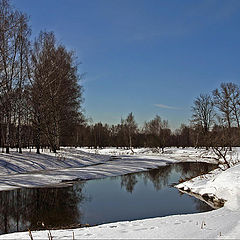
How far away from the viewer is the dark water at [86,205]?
325 inches

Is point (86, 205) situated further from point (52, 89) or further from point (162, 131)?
point (162, 131)

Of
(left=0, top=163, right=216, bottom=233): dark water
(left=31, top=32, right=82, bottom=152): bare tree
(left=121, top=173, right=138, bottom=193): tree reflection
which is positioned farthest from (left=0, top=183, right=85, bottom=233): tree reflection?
(left=31, top=32, right=82, bottom=152): bare tree

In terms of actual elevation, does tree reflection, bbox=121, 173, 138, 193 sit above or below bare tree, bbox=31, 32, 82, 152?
below

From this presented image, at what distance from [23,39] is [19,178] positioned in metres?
12.7

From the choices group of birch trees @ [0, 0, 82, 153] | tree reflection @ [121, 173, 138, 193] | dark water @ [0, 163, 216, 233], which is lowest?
tree reflection @ [121, 173, 138, 193]

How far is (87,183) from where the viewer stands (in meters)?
15.7

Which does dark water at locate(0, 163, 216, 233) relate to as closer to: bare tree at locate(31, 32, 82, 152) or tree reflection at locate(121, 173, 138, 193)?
tree reflection at locate(121, 173, 138, 193)

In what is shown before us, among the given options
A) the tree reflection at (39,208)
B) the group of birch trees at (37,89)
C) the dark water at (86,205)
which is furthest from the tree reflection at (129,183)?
the group of birch trees at (37,89)

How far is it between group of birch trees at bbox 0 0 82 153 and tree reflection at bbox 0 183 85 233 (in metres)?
9.48

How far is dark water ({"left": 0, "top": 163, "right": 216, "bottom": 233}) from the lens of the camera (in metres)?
8.27

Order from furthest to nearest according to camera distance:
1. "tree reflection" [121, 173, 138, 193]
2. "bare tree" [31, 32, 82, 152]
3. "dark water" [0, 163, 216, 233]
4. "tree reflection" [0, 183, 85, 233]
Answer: "bare tree" [31, 32, 82, 152] < "tree reflection" [121, 173, 138, 193] < "dark water" [0, 163, 216, 233] < "tree reflection" [0, 183, 85, 233]

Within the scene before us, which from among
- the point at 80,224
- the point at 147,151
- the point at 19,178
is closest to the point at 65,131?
the point at 19,178

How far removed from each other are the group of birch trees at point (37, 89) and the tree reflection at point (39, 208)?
948 centimetres

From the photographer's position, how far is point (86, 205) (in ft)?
34.4
